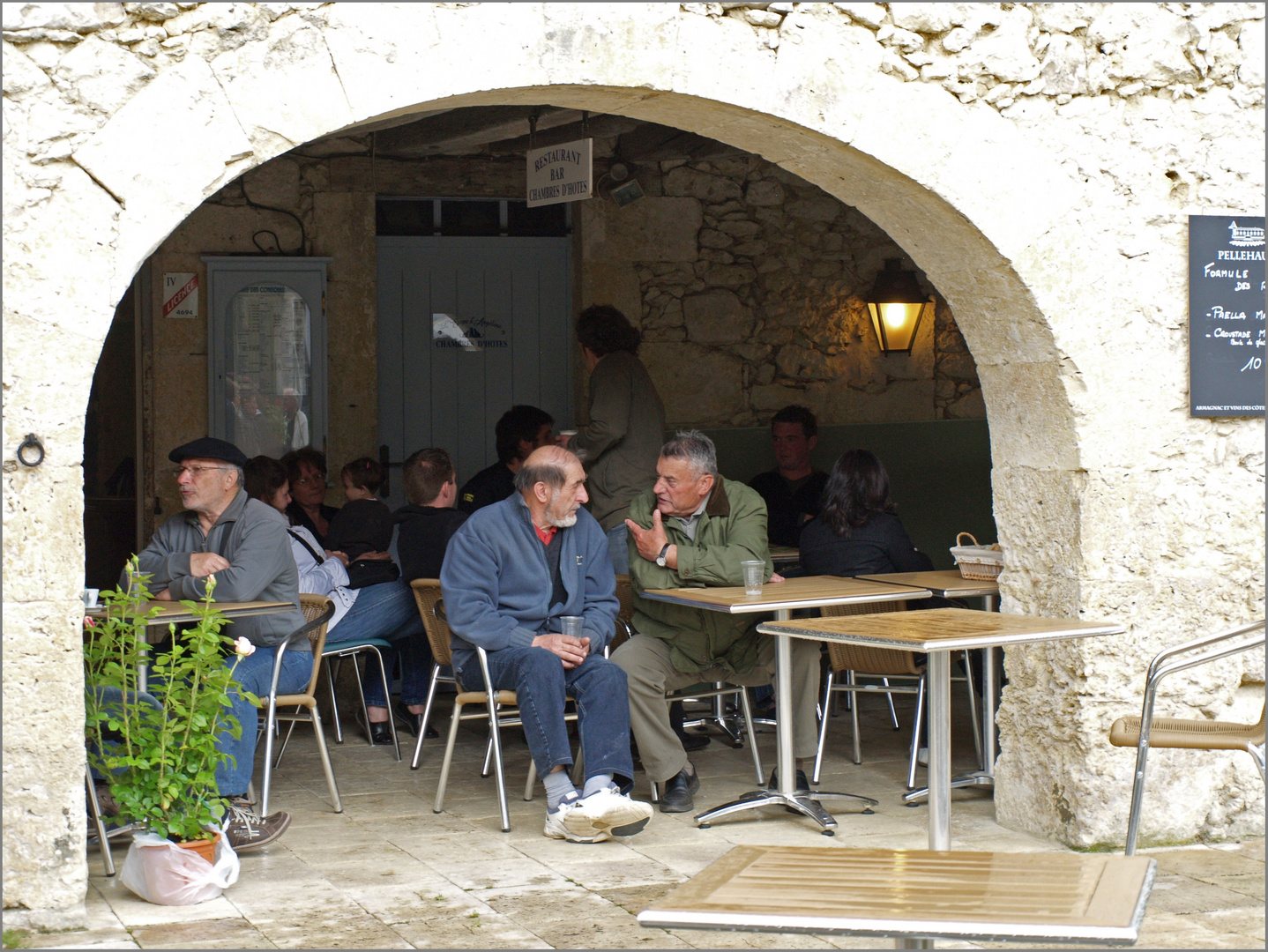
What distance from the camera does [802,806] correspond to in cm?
409

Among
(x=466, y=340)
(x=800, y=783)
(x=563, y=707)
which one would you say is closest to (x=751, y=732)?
(x=800, y=783)

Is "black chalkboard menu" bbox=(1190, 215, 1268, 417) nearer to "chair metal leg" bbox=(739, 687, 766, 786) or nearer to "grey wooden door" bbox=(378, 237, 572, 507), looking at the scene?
"chair metal leg" bbox=(739, 687, 766, 786)

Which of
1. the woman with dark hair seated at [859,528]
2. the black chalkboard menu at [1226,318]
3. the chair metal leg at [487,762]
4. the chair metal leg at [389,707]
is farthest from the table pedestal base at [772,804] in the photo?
the black chalkboard menu at [1226,318]

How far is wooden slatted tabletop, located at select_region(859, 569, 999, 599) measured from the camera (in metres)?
4.36

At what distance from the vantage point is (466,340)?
7.37m

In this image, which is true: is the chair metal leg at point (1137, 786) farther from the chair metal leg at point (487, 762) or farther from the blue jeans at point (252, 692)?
the blue jeans at point (252, 692)

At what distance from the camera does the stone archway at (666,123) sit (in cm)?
314

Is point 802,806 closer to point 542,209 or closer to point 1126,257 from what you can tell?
point 1126,257

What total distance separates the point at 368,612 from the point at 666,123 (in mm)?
2274

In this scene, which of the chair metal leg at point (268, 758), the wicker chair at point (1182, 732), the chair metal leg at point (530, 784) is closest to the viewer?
the wicker chair at point (1182, 732)

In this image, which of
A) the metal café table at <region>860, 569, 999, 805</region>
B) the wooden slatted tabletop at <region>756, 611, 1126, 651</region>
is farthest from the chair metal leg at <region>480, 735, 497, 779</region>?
the wooden slatted tabletop at <region>756, 611, 1126, 651</region>

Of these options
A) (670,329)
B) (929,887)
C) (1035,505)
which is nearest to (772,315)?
(670,329)

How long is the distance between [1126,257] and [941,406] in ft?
12.5

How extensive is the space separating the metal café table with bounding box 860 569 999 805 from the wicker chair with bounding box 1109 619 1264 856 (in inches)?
35.7
